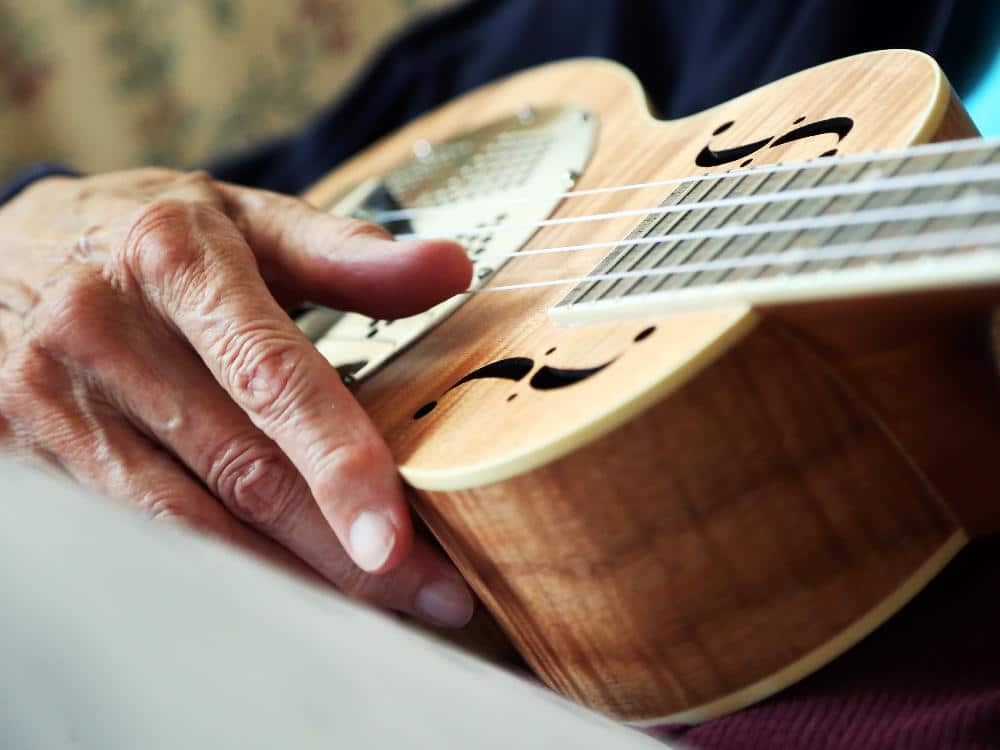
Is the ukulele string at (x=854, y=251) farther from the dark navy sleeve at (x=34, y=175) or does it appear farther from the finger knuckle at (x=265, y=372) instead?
the dark navy sleeve at (x=34, y=175)

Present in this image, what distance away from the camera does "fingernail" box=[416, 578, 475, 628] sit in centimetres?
60

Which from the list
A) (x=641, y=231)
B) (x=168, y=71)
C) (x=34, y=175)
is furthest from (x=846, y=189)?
(x=168, y=71)

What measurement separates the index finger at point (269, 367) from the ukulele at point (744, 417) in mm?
24

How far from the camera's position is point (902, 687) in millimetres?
504

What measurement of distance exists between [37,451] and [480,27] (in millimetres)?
833

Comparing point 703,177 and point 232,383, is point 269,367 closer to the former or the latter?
point 232,383

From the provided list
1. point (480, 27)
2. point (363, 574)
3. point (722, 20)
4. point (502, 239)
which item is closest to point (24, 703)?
point (363, 574)

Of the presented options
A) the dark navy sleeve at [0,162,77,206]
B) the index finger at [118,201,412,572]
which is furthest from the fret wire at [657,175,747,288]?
the dark navy sleeve at [0,162,77,206]

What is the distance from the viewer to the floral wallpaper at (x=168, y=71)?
154 centimetres

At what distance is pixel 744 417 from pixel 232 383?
298 mm

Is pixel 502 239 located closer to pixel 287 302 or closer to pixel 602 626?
pixel 287 302

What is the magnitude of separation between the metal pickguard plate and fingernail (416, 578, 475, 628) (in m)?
0.16

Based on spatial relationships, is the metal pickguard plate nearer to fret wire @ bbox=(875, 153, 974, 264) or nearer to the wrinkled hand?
the wrinkled hand

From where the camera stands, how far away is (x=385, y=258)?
67 centimetres
